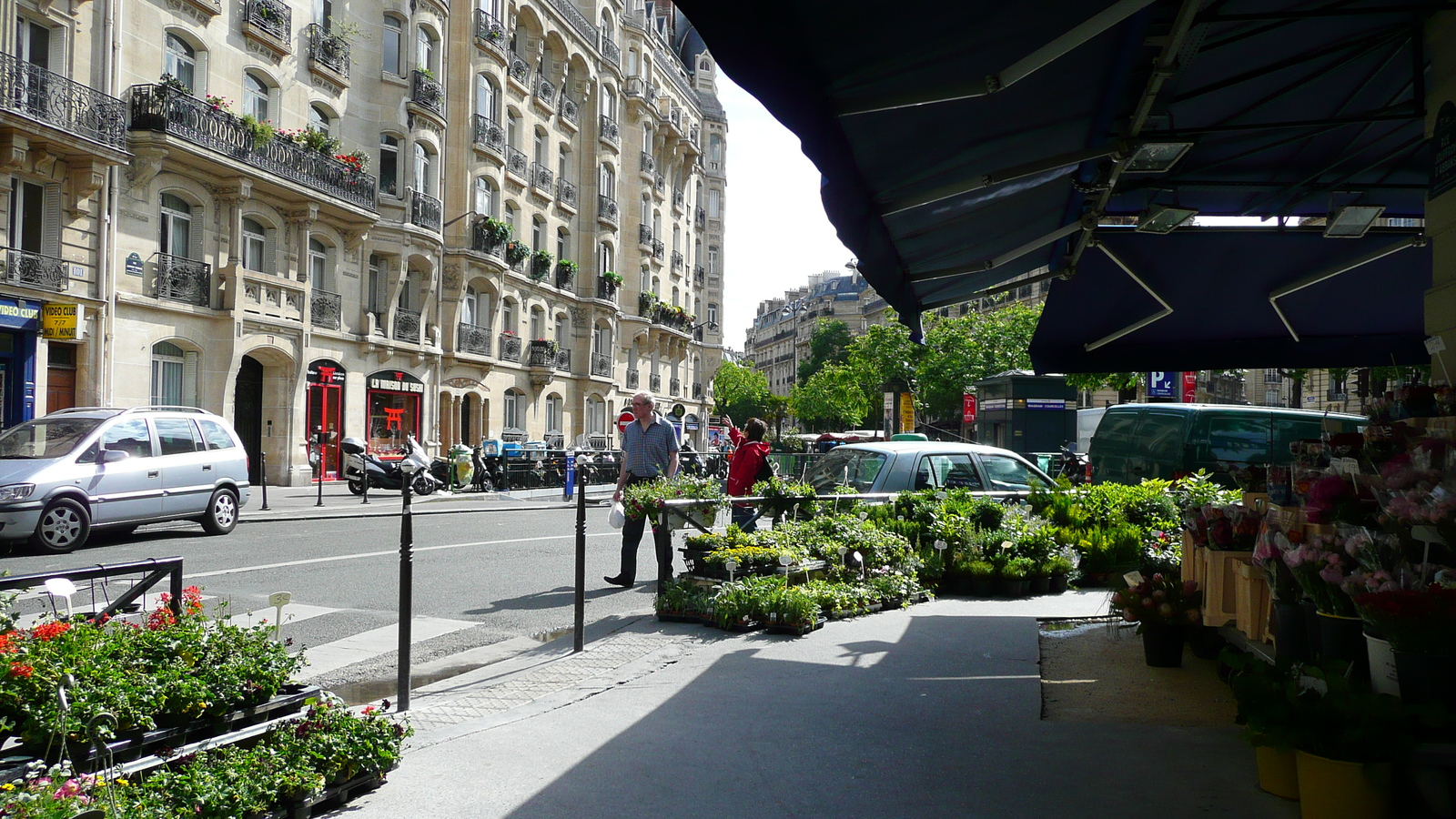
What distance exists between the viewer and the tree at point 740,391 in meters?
91.4

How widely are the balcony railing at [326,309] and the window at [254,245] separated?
158 cm

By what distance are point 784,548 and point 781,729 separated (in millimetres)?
3283

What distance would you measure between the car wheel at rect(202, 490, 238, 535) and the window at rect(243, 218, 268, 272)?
12482 millimetres

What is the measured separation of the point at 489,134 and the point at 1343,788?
35.0 m

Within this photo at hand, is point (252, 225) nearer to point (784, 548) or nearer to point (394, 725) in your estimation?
point (784, 548)

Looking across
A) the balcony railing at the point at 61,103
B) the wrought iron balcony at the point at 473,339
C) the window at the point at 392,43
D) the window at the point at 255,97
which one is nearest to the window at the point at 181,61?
the window at the point at 255,97

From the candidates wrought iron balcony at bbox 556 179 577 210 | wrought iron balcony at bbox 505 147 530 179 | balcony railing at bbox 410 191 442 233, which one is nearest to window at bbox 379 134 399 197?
balcony railing at bbox 410 191 442 233

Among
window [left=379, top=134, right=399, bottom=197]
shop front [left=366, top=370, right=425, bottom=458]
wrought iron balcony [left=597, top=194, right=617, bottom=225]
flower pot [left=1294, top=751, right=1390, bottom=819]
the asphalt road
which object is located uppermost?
wrought iron balcony [left=597, top=194, right=617, bottom=225]

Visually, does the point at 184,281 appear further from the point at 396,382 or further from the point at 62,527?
the point at 62,527

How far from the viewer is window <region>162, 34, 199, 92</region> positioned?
23047 millimetres

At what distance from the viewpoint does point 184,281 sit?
23281 millimetres

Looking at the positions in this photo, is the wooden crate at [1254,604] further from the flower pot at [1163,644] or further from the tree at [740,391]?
the tree at [740,391]

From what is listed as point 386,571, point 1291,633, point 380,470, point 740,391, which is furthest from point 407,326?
point 740,391

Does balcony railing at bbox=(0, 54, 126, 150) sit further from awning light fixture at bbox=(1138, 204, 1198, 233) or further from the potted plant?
the potted plant
